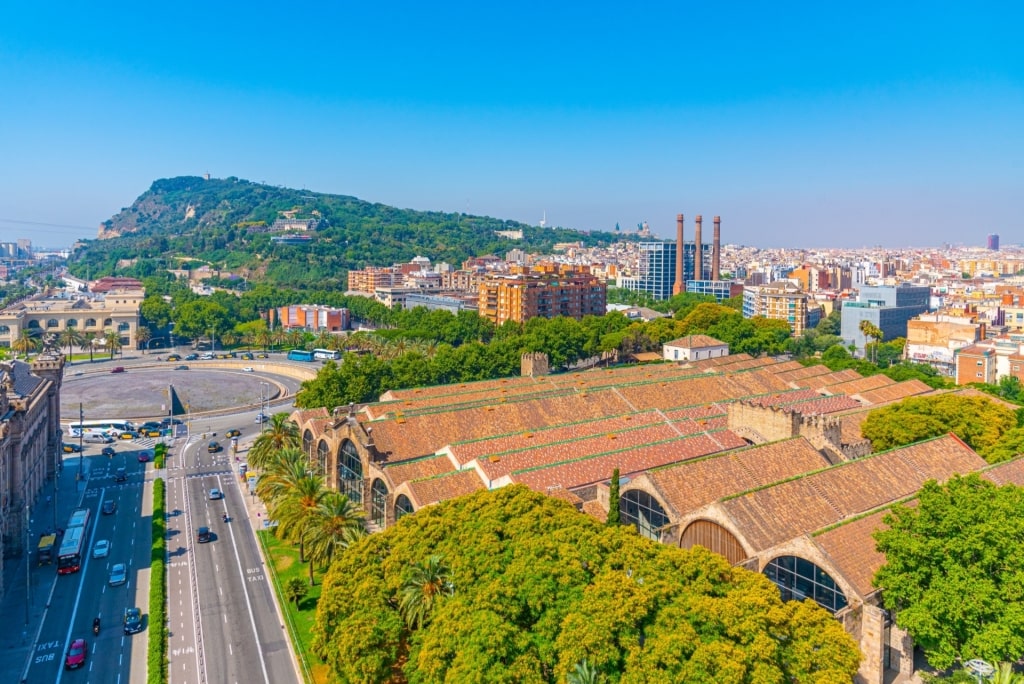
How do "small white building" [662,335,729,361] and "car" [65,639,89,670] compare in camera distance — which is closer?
"car" [65,639,89,670]

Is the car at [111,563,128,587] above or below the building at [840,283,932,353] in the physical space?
below

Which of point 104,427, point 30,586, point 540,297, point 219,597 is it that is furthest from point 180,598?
point 540,297

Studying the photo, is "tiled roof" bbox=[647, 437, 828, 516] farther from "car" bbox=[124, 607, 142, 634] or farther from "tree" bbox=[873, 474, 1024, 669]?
"car" bbox=[124, 607, 142, 634]

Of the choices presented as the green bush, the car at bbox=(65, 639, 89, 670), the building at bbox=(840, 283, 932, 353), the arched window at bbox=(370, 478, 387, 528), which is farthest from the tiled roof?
→ the building at bbox=(840, 283, 932, 353)

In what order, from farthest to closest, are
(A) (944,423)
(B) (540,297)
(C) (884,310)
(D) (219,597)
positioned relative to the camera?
(C) (884,310) → (B) (540,297) → (A) (944,423) → (D) (219,597)

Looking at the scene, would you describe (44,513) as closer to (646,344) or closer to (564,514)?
(564,514)

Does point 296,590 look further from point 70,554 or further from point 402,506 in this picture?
point 70,554
